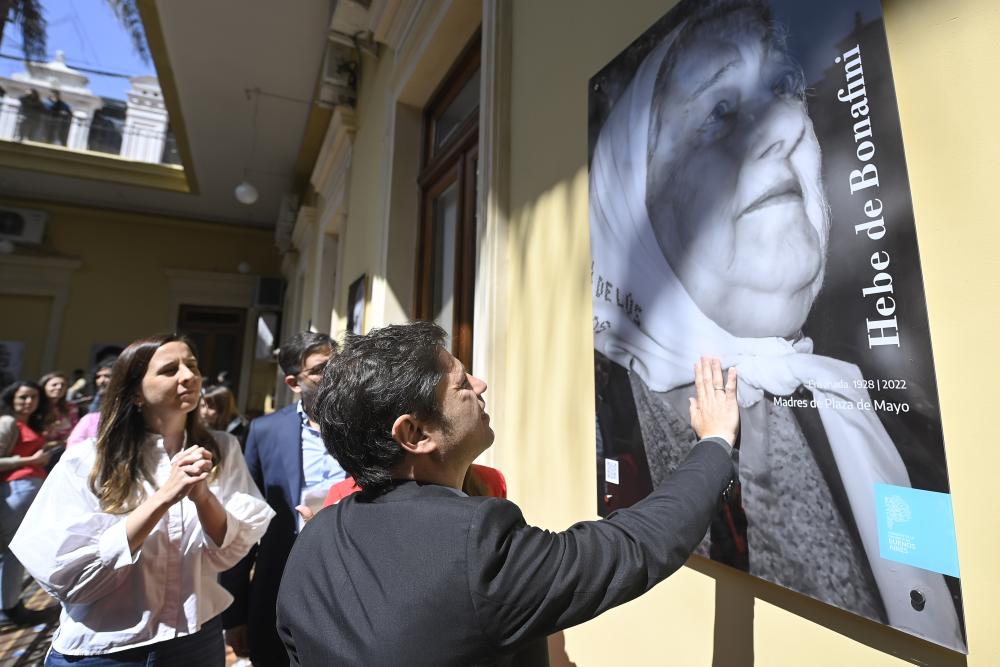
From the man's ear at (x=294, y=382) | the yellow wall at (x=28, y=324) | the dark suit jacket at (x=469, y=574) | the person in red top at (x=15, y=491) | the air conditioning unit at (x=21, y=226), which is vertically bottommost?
the person in red top at (x=15, y=491)

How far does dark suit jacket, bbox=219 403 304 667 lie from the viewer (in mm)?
1885

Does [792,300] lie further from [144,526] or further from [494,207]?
[144,526]

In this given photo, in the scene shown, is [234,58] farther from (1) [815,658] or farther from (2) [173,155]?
(1) [815,658]

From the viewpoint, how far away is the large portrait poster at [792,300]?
0.68 metres

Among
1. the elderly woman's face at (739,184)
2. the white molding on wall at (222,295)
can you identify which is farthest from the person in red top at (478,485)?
the white molding on wall at (222,295)

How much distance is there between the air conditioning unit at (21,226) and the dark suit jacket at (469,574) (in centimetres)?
1234

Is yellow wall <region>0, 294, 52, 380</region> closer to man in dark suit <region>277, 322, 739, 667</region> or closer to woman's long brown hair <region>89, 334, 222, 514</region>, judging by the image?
woman's long brown hair <region>89, 334, 222, 514</region>

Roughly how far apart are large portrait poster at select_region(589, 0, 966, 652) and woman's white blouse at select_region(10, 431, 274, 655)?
114 centimetres

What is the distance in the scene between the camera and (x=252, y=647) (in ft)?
6.18

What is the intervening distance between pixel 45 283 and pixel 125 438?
1156cm

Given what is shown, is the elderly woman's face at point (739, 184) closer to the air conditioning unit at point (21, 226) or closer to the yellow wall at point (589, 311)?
the yellow wall at point (589, 311)

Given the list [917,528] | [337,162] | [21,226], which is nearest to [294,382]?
[917,528]

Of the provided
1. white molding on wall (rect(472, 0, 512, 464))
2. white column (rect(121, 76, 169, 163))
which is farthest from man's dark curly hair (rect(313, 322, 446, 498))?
white column (rect(121, 76, 169, 163))

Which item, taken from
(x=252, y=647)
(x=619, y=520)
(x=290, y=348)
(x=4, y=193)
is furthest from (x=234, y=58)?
(x=4, y=193)
